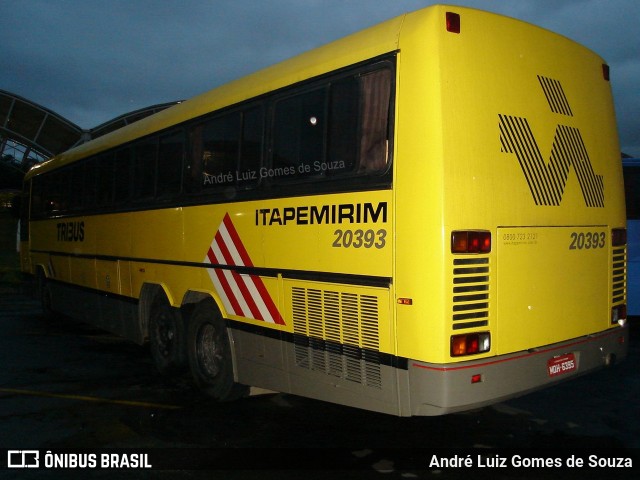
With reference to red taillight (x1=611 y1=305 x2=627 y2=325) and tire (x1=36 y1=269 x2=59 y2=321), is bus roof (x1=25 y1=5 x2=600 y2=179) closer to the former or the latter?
red taillight (x1=611 y1=305 x2=627 y2=325)

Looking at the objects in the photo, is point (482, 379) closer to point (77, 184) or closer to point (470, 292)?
point (470, 292)

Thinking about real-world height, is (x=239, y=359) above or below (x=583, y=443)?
above

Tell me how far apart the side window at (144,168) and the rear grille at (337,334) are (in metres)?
3.67

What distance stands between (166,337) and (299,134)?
3.80 m

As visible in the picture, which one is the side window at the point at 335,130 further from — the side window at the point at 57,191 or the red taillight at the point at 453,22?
the side window at the point at 57,191

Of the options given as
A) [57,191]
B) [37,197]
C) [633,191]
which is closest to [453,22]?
[633,191]

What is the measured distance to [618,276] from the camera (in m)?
6.11

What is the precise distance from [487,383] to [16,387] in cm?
590

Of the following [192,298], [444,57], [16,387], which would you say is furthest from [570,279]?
[16,387]

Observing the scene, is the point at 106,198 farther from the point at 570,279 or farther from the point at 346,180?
the point at 570,279

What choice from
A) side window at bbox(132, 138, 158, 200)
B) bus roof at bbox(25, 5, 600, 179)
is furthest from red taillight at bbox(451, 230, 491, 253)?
side window at bbox(132, 138, 158, 200)

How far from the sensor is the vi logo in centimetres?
500

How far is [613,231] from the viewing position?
606 centimetres

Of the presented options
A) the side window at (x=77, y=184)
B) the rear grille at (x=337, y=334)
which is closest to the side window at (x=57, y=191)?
the side window at (x=77, y=184)
